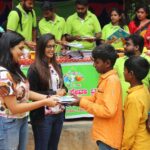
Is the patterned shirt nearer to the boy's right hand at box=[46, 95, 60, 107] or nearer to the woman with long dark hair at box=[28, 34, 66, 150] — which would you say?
the boy's right hand at box=[46, 95, 60, 107]

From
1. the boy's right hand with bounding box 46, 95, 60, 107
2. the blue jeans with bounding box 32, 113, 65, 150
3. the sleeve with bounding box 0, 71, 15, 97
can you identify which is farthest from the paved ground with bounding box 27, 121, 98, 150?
the sleeve with bounding box 0, 71, 15, 97

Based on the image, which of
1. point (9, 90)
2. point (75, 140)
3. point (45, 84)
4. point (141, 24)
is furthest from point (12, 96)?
point (141, 24)

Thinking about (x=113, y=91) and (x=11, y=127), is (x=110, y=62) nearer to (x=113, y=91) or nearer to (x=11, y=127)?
(x=113, y=91)

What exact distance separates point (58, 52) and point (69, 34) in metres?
0.68

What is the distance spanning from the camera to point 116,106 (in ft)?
12.4

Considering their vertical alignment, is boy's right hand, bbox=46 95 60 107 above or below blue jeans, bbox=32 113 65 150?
above

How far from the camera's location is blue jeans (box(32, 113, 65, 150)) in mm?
4570

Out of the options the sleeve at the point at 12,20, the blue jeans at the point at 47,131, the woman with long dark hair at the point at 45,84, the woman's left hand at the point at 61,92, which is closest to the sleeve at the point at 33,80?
the woman with long dark hair at the point at 45,84

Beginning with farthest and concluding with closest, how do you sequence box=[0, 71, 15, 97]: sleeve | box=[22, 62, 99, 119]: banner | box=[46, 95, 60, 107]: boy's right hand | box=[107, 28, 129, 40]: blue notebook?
box=[107, 28, 129, 40]: blue notebook → box=[22, 62, 99, 119]: banner → box=[46, 95, 60, 107]: boy's right hand → box=[0, 71, 15, 97]: sleeve

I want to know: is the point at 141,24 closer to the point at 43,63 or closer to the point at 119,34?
the point at 119,34

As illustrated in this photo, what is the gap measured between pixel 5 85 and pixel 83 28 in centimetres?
374

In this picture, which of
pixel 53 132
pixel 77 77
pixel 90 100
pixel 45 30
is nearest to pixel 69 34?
pixel 45 30

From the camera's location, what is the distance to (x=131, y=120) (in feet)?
12.3

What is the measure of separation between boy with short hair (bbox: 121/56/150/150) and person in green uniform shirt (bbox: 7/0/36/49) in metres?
2.86
